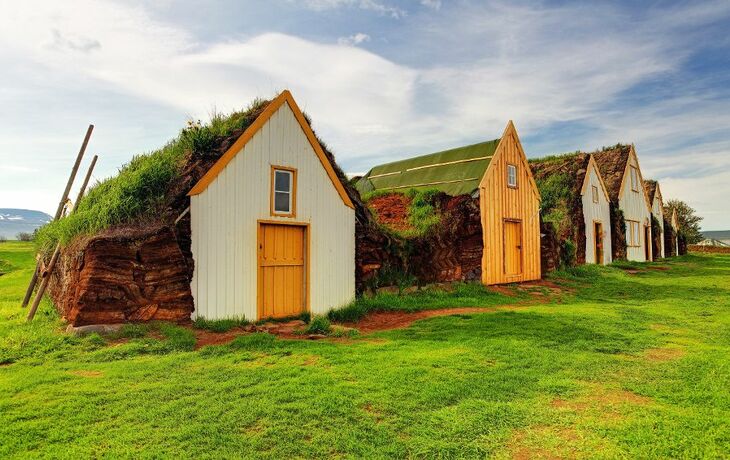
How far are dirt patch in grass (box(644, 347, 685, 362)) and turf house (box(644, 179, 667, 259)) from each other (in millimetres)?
33516

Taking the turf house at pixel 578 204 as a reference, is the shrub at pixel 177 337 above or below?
below

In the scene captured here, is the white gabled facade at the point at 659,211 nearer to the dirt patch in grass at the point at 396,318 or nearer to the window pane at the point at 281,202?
the dirt patch in grass at the point at 396,318

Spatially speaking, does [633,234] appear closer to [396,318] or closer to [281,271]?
[396,318]

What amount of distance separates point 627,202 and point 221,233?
31137mm

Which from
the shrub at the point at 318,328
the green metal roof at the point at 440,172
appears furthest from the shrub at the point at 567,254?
the shrub at the point at 318,328

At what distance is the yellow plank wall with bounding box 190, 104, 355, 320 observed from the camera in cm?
1013

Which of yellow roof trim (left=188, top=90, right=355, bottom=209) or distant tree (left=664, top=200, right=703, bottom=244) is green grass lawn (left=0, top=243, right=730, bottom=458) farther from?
distant tree (left=664, top=200, right=703, bottom=244)

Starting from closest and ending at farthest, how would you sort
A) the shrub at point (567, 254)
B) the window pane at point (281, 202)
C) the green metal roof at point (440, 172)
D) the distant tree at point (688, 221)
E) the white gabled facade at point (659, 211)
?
the window pane at point (281, 202), the green metal roof at point (440, 172), the shrub at point (567, 254), the white gabled facade at point (659, 211), the distant tree at point (688, 221)

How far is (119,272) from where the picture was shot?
8961mm

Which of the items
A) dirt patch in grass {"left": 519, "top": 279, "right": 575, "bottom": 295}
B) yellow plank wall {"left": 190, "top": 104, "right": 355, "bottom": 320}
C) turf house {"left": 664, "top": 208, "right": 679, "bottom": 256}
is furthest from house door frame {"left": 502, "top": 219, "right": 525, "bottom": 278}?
turf house {"left": 664, "top": 208, "right": 679, "bottom": 256}

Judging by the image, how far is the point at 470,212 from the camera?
1688 centimetres

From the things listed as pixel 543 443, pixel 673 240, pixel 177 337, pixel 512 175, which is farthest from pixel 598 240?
pixel 543 443

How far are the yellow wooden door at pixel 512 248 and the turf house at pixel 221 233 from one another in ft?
26.0

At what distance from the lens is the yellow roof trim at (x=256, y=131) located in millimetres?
10258
